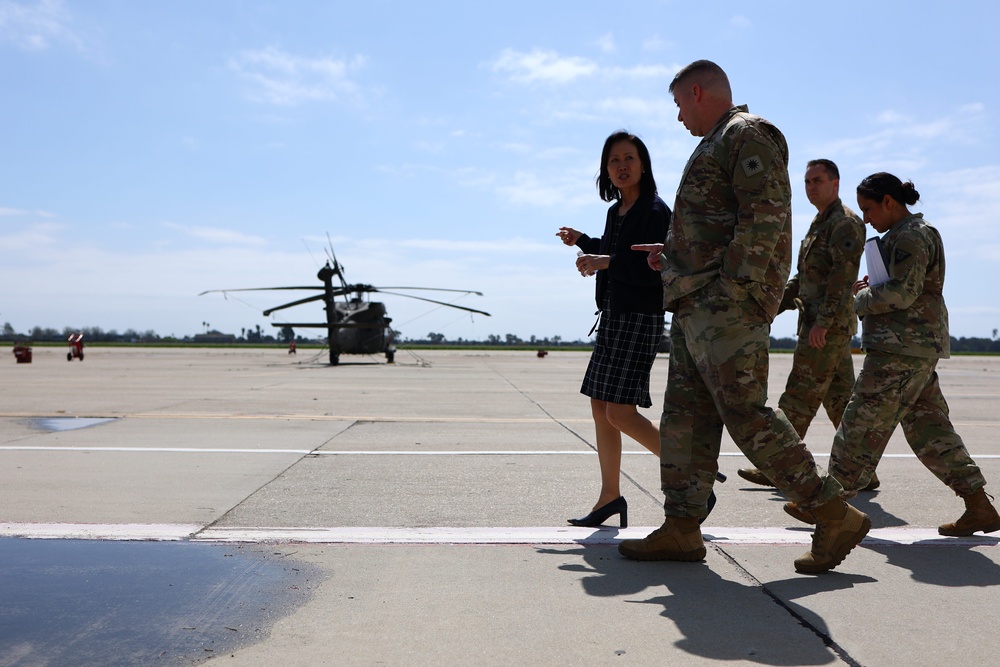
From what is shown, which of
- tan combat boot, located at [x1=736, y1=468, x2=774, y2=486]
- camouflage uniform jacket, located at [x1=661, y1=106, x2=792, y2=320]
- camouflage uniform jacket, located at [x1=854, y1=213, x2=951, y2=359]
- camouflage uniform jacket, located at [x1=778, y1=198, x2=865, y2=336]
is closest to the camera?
camouflage uniform jacket, located at [x1=661, y1=106, x2=792, y2=320]

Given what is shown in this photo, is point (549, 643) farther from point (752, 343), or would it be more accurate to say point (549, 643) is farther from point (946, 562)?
point (946, 562)

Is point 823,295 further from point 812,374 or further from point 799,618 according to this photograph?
point 799,618

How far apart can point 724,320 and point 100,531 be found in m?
2.99

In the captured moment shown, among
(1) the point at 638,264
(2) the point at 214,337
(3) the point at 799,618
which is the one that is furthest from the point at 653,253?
(2) the point at 214,337

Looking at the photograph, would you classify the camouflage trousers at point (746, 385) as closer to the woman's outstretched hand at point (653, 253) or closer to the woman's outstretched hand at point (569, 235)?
the woman's outstretched hand at point (653, 253)

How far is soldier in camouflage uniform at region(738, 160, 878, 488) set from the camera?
15.4 feet

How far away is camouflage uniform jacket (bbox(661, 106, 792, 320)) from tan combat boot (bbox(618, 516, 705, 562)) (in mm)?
923

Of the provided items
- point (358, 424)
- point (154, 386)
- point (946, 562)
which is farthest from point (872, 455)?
point (154, 386)

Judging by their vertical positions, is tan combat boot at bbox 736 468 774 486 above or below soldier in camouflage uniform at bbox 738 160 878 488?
below

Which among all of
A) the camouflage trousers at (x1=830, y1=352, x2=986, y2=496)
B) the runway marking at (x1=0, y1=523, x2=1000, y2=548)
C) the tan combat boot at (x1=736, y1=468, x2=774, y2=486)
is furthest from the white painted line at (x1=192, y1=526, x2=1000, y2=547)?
the tan combat boot at (x1=736, y1=468, x2=774, y2=486)

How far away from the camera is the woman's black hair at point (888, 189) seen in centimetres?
394

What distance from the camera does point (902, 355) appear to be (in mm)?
3836

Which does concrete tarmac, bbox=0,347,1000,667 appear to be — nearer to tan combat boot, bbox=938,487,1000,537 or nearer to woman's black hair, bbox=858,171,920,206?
tan combat boot, bbox=938,487,1000,537

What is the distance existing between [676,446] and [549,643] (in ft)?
4.13
